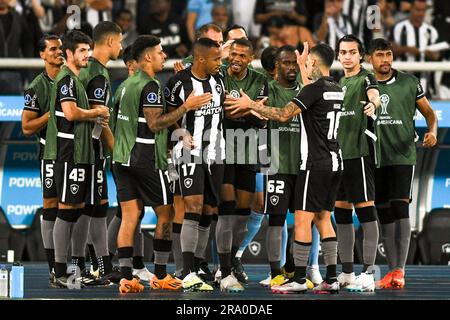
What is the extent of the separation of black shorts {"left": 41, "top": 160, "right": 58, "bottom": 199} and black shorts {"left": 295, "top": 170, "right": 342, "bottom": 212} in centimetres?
228

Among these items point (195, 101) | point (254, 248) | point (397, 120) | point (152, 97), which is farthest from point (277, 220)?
point (254, 248)

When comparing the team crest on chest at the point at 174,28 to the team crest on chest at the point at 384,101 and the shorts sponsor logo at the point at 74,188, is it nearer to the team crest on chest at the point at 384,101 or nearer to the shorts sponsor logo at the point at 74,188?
the team crest on chest at the point at 384,101

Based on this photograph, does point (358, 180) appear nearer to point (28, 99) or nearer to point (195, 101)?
point (195, 101)

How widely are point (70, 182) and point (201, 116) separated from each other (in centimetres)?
131

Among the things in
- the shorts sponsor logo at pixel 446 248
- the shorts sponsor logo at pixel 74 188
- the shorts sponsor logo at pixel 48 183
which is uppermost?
the shorts sponsor logo at pixel 48 183

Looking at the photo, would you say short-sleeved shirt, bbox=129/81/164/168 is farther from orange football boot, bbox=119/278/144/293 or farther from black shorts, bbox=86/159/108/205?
orange football boot, bbox=119/278/144/293

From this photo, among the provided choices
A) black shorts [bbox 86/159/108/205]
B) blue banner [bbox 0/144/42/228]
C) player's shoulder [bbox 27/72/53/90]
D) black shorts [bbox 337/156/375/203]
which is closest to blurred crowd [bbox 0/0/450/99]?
blue banner [bbox 0/144/42/228]

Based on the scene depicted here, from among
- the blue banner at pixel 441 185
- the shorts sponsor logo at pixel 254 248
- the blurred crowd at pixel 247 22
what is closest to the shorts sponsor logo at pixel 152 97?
the shorts sponsor logo at pixel 254 248

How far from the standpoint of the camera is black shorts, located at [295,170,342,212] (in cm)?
1127

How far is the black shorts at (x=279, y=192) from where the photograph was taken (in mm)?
12047

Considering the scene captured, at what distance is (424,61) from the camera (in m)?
16.9

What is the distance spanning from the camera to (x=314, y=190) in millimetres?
11281

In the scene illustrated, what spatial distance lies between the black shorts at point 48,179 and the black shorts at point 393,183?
9.87ft
